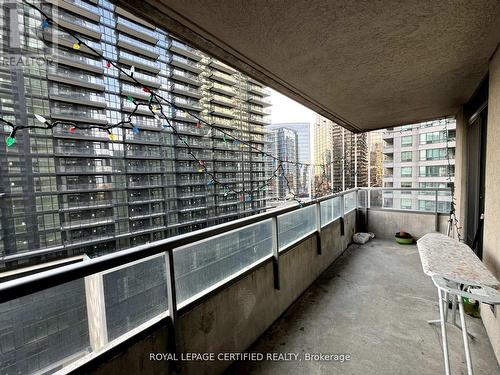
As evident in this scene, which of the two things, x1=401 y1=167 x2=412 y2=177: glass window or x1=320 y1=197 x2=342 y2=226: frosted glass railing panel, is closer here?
x1=320 y1=197 x2=342 y2=226: frosted glass railing panel

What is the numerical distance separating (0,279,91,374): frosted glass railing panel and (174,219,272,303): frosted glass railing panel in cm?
50

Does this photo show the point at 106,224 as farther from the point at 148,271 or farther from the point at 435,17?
the point at 435,17

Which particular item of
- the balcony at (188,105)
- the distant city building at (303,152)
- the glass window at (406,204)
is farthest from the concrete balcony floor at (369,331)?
the balcony at (188,105)

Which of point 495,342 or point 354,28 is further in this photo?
point 495,342

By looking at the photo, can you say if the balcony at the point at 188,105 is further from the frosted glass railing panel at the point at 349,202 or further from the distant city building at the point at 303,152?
the frosted glass railing panel at the point at 349,202

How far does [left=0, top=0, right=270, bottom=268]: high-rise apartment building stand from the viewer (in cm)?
315

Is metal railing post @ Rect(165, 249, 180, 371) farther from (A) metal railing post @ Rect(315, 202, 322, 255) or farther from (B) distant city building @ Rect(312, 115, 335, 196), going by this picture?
(B) distant city building @ Rect(312, 115, 335, 196)

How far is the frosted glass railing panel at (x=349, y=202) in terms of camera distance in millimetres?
4495

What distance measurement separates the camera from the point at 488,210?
5.95ft

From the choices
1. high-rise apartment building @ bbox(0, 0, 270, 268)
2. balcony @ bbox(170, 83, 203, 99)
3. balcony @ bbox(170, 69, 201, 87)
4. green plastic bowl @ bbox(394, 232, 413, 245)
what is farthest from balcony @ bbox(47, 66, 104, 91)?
green plastic bowl @ bbox(394, 232, 413, 245)

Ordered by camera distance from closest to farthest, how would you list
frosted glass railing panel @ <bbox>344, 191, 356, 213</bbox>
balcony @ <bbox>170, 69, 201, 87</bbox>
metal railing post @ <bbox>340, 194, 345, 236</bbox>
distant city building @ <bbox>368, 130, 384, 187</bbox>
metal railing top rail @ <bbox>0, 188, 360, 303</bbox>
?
metal railing top rail @ <bbox>0, 188, 360, 303</bbox> < metal railing post @ <bbox>340, 194, 345, 236</bbox> < frosted glass railing panel @ <bbox>344, 191, 356, 213</bbox> < distant city building @ <bbox>368, 130, 384, 187</bbox> < balcony @ <bbox>170, 69, 201, 87</bbox>

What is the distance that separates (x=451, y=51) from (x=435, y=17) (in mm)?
632

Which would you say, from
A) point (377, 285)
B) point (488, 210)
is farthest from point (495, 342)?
point (377, 285)

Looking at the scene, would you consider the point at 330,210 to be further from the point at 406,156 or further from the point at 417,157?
the point at 406,156
